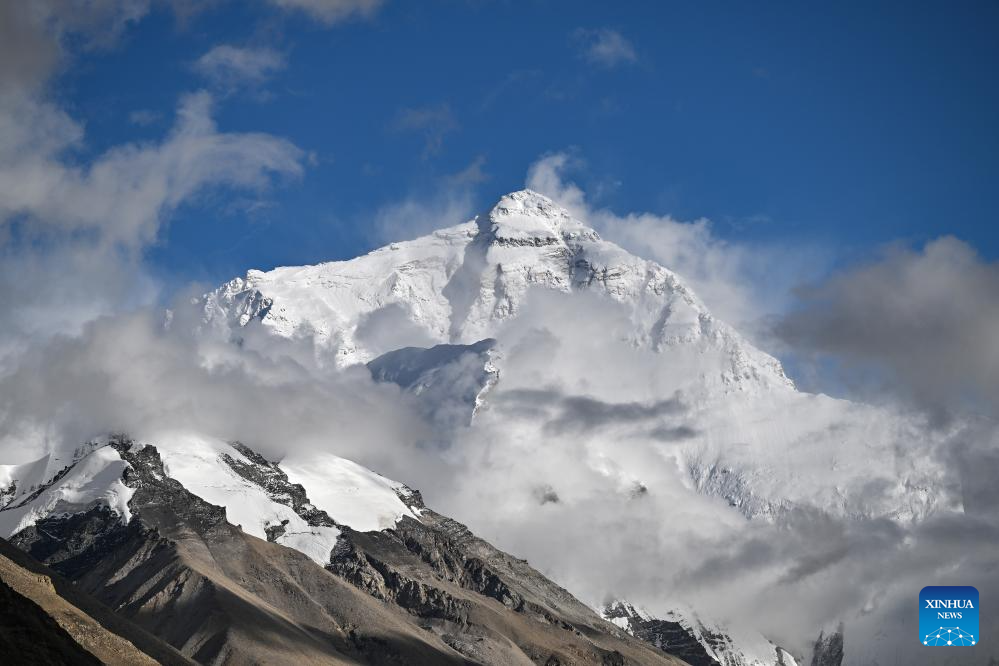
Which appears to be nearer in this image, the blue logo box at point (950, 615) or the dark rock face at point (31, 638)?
the blue logo box at point (950, 615)

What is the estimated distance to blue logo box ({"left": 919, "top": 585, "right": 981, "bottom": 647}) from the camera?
11044cm

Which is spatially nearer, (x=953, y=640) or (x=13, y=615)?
(x=953, y=640)

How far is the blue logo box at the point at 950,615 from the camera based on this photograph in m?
110

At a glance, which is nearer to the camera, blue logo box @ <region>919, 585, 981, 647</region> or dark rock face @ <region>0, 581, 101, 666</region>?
blue logo box @ <region>919, 585, 981, 647</region>

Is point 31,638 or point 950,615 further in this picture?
point 31,638

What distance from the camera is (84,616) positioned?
19525 cm

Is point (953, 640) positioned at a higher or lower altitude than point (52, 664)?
higher

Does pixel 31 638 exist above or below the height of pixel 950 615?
below

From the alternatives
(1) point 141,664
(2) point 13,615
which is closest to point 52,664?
(2) point 13,615

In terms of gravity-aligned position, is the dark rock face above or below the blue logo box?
below

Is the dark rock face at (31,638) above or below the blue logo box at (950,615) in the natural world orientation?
below

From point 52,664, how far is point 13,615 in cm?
775

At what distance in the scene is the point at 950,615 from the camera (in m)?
111

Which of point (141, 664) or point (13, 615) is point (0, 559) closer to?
point (141, 664)
